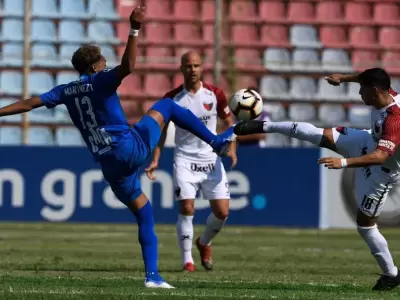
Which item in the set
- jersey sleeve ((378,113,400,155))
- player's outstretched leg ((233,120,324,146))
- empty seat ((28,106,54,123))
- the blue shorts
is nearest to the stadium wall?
empty seat ((28,106,54,123))

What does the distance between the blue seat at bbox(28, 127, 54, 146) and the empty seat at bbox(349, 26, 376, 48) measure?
25.0ft

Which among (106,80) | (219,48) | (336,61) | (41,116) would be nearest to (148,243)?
(106,80)

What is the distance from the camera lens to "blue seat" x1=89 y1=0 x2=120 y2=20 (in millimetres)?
24094

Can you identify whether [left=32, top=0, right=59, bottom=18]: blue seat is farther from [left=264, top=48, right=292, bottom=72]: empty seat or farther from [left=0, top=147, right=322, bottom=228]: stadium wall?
[left=0, top=147, right=322, bottom=228]: stadium wall

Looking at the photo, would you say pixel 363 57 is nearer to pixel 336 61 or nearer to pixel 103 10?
pixel 336 61

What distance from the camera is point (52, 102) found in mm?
9453

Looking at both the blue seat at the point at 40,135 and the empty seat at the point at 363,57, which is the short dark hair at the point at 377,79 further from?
the empty seat at the point at 363,57

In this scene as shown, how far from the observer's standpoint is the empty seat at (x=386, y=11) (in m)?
25.5

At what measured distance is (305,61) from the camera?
24422 millimetres

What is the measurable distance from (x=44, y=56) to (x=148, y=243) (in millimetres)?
14749

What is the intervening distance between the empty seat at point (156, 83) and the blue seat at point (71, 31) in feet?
5.45

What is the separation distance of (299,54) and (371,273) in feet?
43.9

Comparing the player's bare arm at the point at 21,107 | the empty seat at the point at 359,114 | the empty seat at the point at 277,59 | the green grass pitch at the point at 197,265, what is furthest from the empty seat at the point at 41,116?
the player's bare arm at the point at 21,107

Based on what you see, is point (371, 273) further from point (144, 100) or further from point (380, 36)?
point (380, 36)
